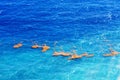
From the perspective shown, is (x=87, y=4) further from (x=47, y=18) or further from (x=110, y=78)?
(x=110, y=78)

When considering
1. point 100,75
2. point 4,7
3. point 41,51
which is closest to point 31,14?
point 4,7

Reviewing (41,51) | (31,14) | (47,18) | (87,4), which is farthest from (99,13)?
(41,51)

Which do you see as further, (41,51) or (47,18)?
(47,18)

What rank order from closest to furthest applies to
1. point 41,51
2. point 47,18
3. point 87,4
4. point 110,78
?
point 110,78 < point 41,51 < point 47,18 < point 87,4

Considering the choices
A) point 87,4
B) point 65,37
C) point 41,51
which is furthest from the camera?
point 87,4

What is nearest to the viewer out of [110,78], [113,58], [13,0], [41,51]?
[110,78]

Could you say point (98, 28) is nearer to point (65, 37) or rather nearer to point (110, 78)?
point (65, 37)
